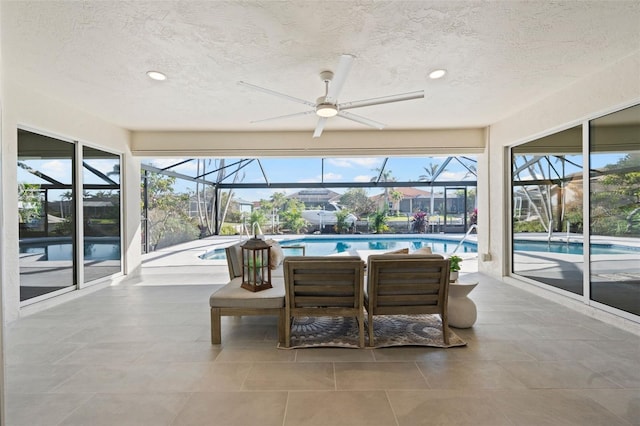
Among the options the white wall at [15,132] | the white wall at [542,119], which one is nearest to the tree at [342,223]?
the white wall at [542,119]

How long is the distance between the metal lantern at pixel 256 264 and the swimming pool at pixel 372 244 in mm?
6386

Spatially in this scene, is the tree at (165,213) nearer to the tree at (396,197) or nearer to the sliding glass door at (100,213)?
the sliding glass door at (100,213)

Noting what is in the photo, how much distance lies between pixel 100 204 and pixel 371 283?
4574mm

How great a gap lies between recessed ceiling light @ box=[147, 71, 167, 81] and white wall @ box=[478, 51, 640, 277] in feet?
15.3

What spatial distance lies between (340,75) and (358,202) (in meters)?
9.67

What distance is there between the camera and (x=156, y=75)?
3262mm

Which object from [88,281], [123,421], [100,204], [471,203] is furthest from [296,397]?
[471,203]

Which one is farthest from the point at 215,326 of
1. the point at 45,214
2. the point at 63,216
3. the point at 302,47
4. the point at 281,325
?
the point at 63,216

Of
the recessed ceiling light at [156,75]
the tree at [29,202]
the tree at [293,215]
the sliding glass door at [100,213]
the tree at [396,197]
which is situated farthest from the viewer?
the tree at [396,197]

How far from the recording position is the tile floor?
1.88 meters

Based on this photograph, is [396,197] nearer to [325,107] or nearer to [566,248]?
[566,248]

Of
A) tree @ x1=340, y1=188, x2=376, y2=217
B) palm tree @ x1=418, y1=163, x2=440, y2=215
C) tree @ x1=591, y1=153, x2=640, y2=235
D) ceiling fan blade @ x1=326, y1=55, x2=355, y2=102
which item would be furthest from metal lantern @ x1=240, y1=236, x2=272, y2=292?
palm tree @ x1=418, y1=163, x2=440, y2=215

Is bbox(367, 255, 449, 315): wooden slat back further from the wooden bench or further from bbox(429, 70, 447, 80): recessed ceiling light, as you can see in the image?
bbox(429, 70, 447, 80): recessed ceiling light

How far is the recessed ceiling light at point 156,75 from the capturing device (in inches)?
126
